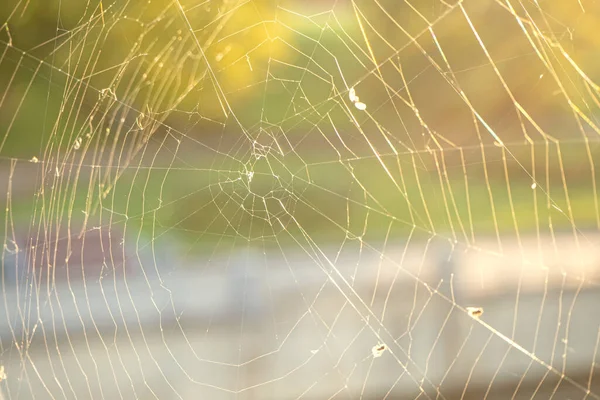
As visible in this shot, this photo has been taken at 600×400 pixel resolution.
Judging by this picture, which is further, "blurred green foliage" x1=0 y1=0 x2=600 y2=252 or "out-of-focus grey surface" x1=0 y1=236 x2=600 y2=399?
"out-of-focus grey surface" x1=0 y1=236 x2=600 y2=399

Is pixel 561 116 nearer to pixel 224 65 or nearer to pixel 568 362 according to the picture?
pixel 568 362

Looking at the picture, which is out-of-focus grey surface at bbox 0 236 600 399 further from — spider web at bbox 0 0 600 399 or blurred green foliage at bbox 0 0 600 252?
blurred green foliage at bbox 0 0 600 252

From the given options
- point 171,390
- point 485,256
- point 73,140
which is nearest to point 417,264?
point 485,256

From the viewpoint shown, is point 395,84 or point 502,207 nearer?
point 395,84

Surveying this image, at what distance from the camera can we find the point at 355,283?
145cm

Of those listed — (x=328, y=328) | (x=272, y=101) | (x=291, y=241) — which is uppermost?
Answer: (x=272, y=101)

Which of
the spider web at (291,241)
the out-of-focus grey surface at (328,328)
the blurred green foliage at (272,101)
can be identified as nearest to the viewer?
the blurred green foliage at (272,101)

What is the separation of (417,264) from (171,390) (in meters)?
0.77

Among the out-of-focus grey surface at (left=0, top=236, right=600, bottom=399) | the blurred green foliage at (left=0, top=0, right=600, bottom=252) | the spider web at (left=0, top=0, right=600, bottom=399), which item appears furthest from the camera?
the out-of-focus grey surface at (left=0, top=236, right=600, bottom=399)

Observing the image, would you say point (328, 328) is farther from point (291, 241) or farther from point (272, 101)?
point (272, 101)

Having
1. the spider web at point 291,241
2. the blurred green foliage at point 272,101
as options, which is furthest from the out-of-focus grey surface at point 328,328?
the blurred green foliage at point 272,101

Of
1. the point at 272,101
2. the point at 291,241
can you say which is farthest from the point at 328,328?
the point at 272,101

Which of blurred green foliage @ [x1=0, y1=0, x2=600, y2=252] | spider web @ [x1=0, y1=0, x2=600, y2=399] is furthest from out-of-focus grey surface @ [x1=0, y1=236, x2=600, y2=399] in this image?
blurred green foliage @ [x1=0, y1=0, x2=600, y2=252]

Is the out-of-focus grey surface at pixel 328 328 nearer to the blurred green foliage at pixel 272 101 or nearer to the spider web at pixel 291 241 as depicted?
the spider web at pixel 291 241
